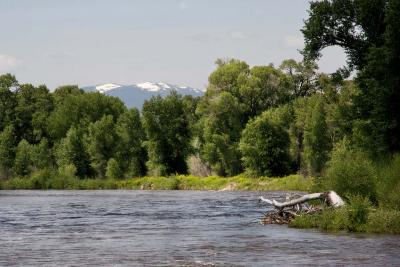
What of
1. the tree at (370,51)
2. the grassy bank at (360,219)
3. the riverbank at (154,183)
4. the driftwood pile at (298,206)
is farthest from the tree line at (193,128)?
the grassy bank at (360,219)

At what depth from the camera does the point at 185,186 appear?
106 meters

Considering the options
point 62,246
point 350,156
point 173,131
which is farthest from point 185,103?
point 62,246

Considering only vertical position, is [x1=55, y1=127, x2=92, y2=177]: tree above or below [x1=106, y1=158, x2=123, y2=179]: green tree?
above

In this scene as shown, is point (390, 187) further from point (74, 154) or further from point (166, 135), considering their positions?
point (74, 154)

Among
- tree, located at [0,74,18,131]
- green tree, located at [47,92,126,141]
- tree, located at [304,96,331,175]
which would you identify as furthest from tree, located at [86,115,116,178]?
tree, located at [304,96,331,175]

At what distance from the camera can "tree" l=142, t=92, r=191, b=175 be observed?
381 ft

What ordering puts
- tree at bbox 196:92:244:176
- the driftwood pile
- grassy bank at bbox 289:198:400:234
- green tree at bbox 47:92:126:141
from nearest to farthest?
grassy bank at bbox 289:198:400:234
the driftwood pile
tree at bbox 196:92:244:176
green tree at bbox 47:92:126:141

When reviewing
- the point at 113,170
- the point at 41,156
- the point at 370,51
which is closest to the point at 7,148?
the point at 41,156

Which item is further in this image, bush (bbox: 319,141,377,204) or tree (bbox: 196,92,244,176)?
tree (bbox: 196,92,244,176)

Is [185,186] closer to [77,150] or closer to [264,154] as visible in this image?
[264,154]

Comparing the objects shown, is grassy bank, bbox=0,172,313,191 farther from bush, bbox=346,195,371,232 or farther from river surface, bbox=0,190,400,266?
bush, bbox=346,195,371,232

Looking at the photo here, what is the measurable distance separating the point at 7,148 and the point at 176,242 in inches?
4021

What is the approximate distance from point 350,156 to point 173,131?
70526mm

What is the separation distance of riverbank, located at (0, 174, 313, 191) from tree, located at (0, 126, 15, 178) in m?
17.6
